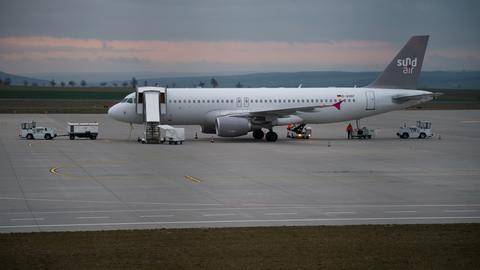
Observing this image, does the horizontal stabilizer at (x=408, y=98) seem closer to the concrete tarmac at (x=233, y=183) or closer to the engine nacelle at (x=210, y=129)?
the concrete tarmac at (x=233, y=183)

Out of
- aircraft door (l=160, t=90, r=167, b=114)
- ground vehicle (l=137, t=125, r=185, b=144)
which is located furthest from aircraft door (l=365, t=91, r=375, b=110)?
aircraft door (l=160, t=90, r=167, b=114)

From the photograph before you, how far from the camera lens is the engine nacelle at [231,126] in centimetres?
6366

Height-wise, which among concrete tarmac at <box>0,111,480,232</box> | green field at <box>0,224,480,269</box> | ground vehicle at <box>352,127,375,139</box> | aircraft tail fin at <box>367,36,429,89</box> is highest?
aircraft tail fin at <box>367,36,429,89</box>

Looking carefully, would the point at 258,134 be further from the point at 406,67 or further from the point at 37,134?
the point at 37,134

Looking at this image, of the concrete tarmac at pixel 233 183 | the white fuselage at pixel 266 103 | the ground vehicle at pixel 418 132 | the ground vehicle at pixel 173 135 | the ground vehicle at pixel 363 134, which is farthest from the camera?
the ground vehicle at pixel 418 132

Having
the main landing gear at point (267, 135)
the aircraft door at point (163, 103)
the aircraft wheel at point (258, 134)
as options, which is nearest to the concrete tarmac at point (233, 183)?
the main landing gear at point (267, 135)

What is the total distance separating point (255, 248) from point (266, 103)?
4514 cm

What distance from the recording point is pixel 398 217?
94.5 feet

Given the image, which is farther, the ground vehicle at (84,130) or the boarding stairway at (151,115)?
the ground vehicle at (84,130)

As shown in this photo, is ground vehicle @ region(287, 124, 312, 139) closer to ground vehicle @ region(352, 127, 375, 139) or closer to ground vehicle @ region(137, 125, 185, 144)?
ground vehicle @ region(352, 127, 375, 139)

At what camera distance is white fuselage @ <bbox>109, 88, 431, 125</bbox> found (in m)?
66.1

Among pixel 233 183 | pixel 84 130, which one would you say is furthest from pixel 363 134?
pixel 233 183

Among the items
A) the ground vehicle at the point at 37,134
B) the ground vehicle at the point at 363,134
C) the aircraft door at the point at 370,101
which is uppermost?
the aircraft door at the point at 370,101

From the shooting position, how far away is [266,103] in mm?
67438
